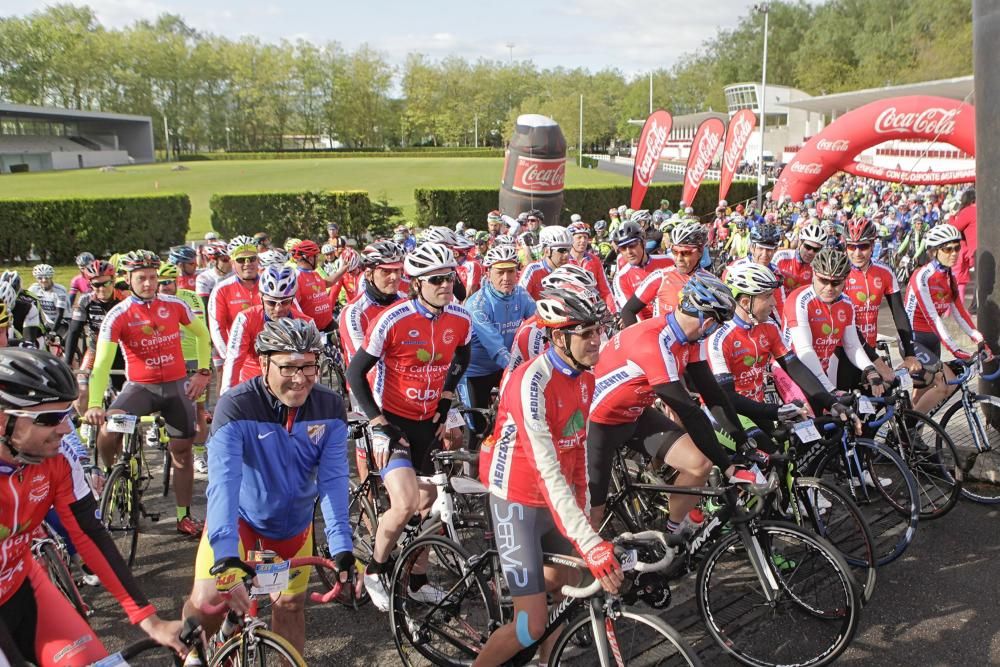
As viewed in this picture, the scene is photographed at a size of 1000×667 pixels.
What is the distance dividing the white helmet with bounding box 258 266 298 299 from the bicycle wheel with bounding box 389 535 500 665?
2.50m

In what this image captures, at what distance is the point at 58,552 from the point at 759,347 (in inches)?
190

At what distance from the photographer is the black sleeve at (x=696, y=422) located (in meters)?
4.51

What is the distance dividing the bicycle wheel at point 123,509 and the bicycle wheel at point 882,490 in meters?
5.14

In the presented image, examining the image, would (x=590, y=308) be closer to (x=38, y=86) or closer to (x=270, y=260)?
(x=270, y=260)

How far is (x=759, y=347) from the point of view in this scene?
18.5 feet

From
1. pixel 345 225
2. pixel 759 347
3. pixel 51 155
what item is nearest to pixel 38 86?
pixel 51 155

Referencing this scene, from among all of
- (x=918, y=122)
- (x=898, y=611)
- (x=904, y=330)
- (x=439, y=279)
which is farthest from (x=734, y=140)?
(x=898, y=611)

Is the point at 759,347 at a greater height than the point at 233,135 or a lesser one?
lesser

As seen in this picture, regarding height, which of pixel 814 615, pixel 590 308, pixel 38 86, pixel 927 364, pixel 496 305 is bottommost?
pixel 814 615

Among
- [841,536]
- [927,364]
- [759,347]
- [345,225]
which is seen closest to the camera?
[841,536]

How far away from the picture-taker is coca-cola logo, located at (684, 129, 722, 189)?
75.0ft

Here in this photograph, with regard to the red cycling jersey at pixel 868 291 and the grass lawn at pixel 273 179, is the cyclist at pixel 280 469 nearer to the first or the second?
the red cycling jersey at pixel 868 291

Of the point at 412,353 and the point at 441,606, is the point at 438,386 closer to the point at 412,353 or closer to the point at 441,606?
the point at 412,353

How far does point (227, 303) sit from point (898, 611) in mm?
6575
